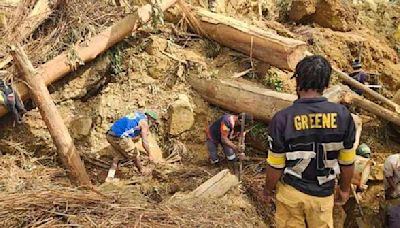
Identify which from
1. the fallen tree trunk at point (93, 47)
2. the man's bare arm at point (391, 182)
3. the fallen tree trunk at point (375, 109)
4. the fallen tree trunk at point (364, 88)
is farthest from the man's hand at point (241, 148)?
the fallen tree trunk at point (364, 88)

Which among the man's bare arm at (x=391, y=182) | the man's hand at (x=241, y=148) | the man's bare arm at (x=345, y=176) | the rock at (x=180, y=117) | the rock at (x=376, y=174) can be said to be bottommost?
the rock at (x=376, y=174)

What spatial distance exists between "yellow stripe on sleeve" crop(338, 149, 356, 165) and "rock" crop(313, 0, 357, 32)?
6.84 metres

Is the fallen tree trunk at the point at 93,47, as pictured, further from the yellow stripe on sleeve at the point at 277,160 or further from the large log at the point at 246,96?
the yellow stripe on sleeve at the point at 277,160

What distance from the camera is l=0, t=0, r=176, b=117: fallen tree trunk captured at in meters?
6.97

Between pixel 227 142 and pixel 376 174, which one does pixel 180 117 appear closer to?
pixel 227 142

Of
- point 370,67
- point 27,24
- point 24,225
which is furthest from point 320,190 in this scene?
point 370,67

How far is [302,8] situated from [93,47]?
459 centimetres

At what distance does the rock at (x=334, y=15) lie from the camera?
991 cm

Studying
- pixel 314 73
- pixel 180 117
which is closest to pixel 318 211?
pixel 314 73

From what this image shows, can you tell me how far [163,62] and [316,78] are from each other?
185 inches

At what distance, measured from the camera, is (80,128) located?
7.12 m

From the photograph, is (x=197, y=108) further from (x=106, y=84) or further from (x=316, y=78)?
(x=316, y=78)

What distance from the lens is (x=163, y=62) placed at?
777cm

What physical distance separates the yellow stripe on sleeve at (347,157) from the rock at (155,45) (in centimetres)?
482
